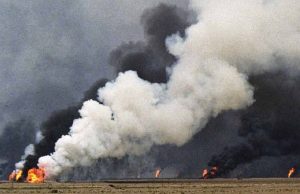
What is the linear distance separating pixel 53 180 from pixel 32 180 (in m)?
6.95

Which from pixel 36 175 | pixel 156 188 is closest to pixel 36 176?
pixel 36 175

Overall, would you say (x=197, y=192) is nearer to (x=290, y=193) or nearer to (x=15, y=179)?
(x=290, y=193)

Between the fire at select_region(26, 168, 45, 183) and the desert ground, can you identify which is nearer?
the desert ground

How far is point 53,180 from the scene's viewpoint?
502 feet

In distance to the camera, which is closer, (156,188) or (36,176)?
(156,188)

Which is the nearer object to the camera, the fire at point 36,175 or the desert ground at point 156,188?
the desert ground at point 156,188

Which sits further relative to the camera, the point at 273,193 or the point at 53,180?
the point at 53,180

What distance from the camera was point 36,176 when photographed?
15512 cm

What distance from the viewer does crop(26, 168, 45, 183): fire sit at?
15388 cm

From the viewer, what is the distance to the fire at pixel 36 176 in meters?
154

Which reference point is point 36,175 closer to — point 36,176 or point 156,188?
point 36,176

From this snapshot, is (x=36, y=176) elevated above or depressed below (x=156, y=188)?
above

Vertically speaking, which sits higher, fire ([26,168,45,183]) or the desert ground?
fire ([26,168,45,183])

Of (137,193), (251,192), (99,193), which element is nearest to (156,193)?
(137,193)
